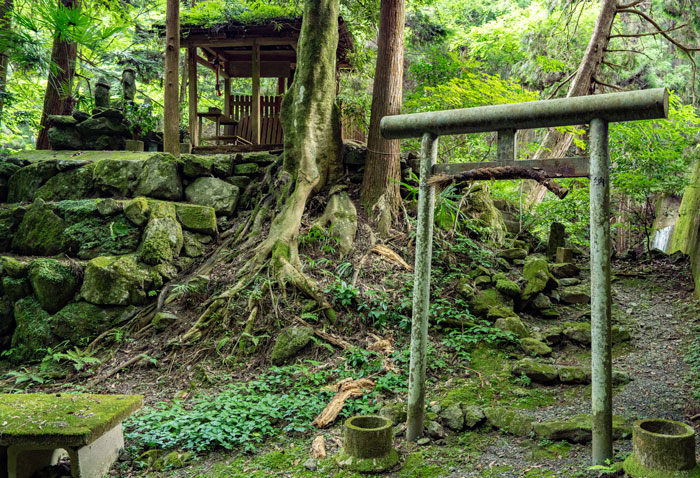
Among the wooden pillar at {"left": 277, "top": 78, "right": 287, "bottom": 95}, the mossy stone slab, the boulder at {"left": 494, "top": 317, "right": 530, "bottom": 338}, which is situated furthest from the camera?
the wooden pillar at {"left": 277, "top": 78, "right": 287, "bottom": 95}

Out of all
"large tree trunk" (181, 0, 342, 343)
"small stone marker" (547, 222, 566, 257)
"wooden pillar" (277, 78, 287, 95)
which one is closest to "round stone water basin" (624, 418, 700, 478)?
"large tree trunk" (181, 0, 342, 343)

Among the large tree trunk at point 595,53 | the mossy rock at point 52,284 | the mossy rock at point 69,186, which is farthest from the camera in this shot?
the large tree trunk at point 595,53

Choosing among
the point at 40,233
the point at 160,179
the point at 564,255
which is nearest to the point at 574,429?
the point at 564,255

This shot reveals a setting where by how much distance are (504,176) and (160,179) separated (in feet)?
20.4

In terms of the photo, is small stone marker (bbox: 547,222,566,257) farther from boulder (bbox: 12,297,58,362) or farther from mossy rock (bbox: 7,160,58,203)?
mossy rock (bbox: 7,160,58,203)

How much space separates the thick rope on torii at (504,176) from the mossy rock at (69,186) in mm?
6887

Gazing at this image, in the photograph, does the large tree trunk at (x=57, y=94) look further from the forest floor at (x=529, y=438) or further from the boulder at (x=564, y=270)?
the boulder at (x=564, y=270)

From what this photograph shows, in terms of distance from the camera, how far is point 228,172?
8.53 metres

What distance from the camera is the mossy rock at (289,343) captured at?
5445 mm

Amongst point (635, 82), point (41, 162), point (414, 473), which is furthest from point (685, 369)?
point (635, 82)

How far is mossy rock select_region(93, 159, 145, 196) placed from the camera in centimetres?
820

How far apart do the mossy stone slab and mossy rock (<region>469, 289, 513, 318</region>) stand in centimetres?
388

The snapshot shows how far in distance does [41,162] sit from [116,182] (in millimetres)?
1633

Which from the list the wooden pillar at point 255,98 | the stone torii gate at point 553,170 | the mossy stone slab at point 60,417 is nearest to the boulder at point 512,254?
the stone torii gate at point 553,170
